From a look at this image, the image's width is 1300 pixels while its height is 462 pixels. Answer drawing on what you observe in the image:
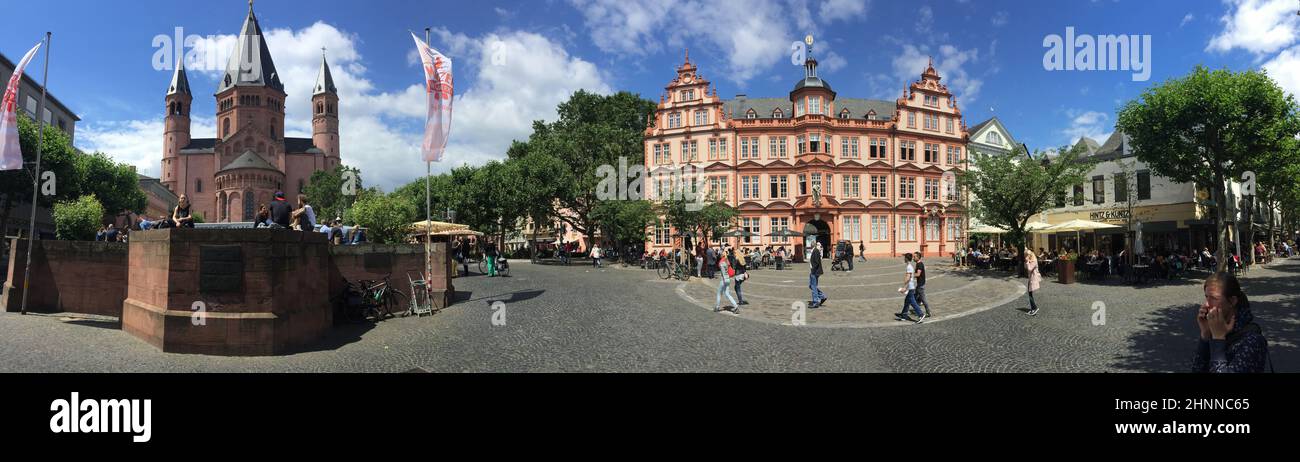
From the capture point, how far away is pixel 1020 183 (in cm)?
2175

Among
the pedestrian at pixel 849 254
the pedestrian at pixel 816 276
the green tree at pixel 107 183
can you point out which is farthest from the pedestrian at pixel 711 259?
the green tree at pixel 107 183

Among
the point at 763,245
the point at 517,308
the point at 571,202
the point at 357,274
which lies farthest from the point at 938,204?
the point at 357,274

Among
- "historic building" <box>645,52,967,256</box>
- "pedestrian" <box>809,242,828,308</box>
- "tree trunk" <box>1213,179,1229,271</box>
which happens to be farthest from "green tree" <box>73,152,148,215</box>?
"tree trunk" <box>1213,179,1229,271</box>

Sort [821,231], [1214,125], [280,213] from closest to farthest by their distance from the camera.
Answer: [280,213] < [1214,125] < [821,231]

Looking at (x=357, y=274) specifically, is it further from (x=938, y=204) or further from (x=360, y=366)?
(x=938, y=204)

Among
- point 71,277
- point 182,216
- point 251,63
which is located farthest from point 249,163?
point 182,216

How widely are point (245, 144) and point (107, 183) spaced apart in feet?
208

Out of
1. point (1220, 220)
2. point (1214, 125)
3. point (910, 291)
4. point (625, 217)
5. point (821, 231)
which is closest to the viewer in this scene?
point (910, 291)

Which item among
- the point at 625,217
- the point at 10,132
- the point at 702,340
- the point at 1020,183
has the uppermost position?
the point at 10,132

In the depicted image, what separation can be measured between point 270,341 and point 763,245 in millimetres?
37527

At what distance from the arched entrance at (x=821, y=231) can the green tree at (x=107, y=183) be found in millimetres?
48846

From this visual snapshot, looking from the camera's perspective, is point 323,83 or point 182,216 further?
point 323,83

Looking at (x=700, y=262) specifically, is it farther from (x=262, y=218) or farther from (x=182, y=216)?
(x=182, y=216)

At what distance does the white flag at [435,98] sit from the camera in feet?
42.1
